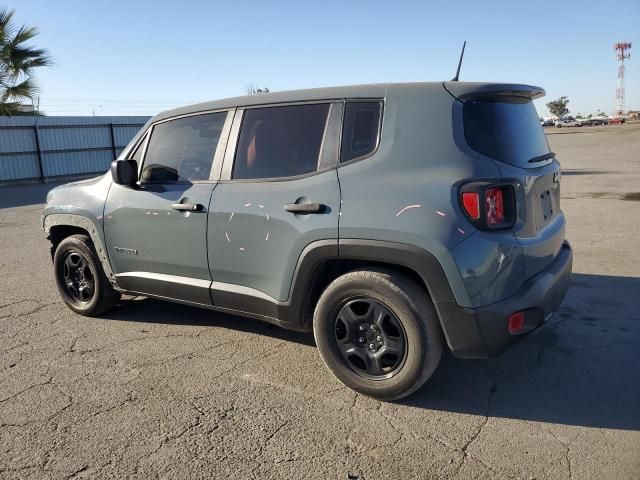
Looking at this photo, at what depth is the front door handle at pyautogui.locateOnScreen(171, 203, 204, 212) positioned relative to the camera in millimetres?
3857

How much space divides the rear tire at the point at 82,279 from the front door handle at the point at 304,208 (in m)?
2.20

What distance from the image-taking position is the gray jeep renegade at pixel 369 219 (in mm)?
2912

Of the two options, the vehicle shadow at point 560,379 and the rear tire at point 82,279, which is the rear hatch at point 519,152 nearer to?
the vehicle shadow at point 560,379

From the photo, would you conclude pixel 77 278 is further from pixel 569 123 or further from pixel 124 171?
pixel 569 123

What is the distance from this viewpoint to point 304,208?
10.9 feet

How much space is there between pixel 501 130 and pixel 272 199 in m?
1.47

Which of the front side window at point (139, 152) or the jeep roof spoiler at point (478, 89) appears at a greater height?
the jeep roof spoiler at point (478, 89)

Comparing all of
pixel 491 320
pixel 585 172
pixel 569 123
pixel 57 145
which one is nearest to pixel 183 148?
pixel 491 320

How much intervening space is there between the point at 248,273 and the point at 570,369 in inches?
89.0

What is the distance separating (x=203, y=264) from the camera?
3.92 metres

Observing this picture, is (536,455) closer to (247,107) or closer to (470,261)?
(470,261)

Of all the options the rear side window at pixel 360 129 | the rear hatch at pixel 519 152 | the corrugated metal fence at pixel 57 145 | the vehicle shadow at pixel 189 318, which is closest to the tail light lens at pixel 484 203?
the rear hatch at pixel 519 152

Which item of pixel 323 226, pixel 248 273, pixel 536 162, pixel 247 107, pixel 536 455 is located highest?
pixel 247 107

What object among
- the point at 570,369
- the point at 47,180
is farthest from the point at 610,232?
the point at 47,180
